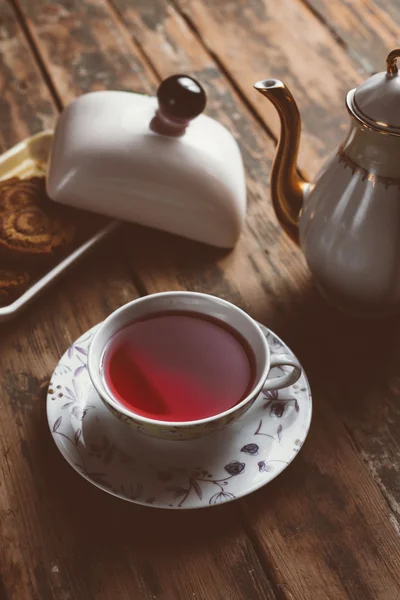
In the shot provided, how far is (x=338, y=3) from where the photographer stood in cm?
124

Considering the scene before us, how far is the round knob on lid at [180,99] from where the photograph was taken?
2.57 feet

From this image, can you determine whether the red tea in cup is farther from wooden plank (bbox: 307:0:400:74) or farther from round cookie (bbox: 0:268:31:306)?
wooden plank (bbox: 307:0:400:74)

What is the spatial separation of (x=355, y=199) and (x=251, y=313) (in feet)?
0.56

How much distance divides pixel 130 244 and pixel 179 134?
14cm

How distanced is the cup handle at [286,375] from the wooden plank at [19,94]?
52 centimetres

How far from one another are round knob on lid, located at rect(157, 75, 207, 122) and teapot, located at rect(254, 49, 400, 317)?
0.40 ft

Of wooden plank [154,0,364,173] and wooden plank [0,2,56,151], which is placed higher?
wooden plank [154,0,364,173]

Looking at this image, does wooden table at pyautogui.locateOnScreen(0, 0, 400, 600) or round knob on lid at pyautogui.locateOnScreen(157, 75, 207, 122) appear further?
round knob on lid at pyautogui.locateOnScreen(157, 75, 207, 122)

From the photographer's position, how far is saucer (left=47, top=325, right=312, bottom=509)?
0.56 m

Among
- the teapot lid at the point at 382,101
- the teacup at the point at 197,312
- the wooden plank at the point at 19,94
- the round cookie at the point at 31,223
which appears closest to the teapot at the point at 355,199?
the teapot lid at the point at 382,101

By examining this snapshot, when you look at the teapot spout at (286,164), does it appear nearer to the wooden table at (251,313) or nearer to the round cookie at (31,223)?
the wooden table at (251,313)

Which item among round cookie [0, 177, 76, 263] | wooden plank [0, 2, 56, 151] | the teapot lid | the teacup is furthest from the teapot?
wooden plank [0, 2, 56, 151]

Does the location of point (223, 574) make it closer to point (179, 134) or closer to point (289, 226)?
point (289, 226)

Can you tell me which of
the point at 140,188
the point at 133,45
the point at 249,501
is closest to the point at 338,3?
the point at 133,45
